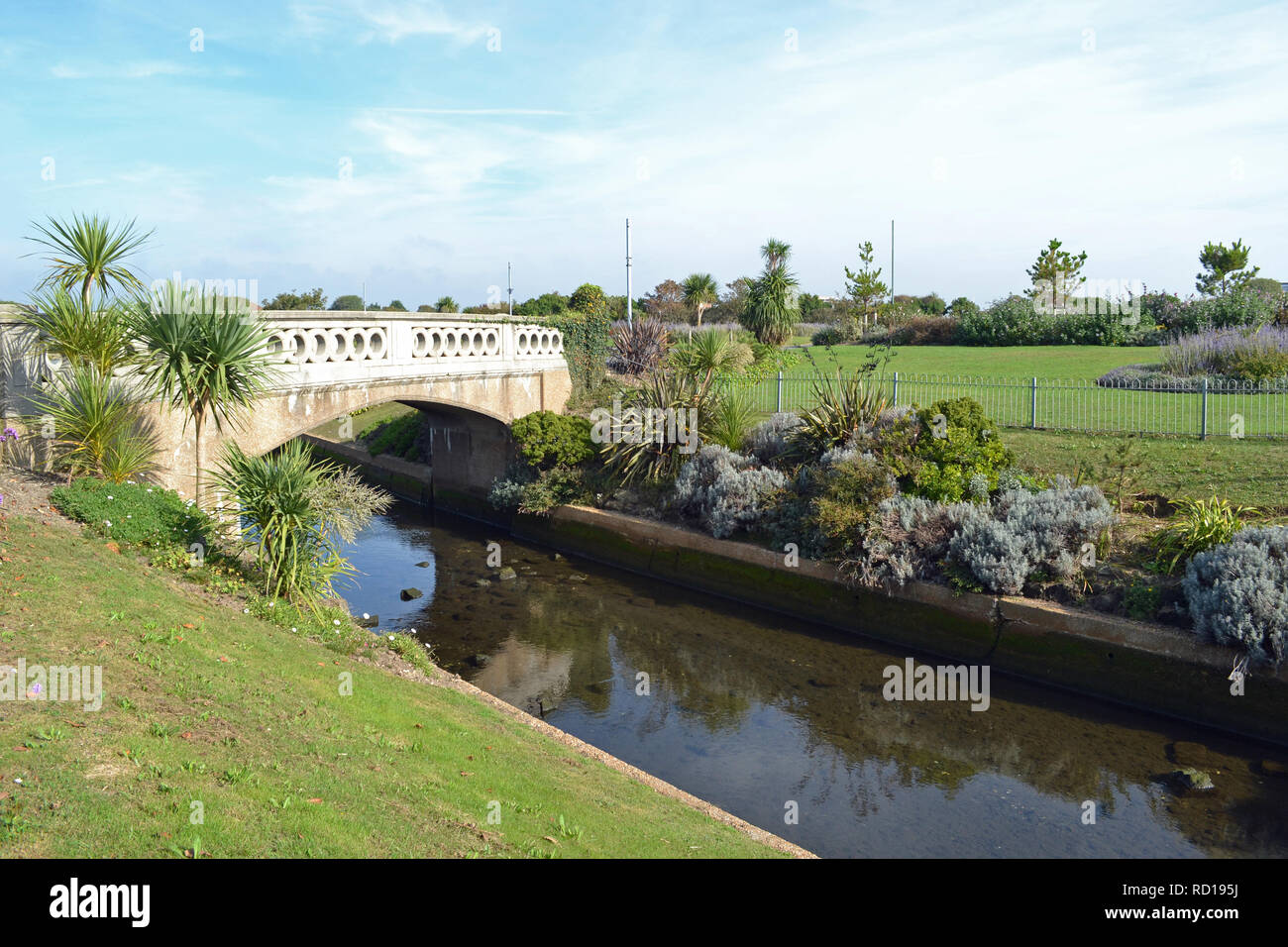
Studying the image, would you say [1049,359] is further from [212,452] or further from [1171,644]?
[212,452]

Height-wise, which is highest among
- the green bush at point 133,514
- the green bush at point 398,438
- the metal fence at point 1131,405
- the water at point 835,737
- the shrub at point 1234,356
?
the shrub at point 1234,356

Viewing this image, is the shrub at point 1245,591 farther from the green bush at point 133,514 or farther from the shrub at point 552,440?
the shrub at point 552,440

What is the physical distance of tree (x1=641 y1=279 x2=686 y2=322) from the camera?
4809 centimetres

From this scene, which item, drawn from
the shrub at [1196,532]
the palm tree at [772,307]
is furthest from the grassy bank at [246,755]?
the palm tree at [772,307]

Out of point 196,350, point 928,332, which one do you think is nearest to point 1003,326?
point 928,332

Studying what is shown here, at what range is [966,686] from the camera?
12.4 m

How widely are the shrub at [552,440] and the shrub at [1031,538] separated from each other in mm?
9345

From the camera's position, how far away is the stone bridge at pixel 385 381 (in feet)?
42.3

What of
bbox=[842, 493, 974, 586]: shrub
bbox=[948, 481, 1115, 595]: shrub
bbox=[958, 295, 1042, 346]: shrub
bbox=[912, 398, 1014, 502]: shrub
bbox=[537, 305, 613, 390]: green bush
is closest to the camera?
bbox=[948, 481, 1115, 595]: shrub

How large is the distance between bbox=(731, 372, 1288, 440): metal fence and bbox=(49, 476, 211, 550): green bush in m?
11.1

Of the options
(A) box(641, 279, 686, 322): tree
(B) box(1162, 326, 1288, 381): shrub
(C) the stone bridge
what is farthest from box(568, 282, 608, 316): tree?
(B) box(1162, 326, 1288, 381): shrub

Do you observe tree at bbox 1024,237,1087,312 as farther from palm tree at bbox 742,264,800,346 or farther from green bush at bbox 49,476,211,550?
green bush at bbox 49,476,211,550
